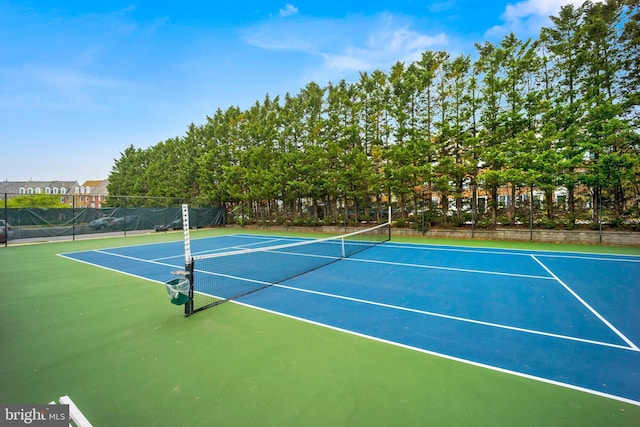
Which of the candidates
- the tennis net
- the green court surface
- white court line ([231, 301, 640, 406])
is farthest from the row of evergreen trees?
the green court surface

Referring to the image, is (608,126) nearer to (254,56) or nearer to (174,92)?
(254,56)

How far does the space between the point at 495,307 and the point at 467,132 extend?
47.1 feet

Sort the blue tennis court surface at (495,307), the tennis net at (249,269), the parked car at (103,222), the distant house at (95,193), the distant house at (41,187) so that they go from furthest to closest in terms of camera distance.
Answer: the distant house at (95,193)
the distant house at (41,187)
the parked car at (103,222)
the tennis net at (249,269)
the blue tennis court surface at (495,307)

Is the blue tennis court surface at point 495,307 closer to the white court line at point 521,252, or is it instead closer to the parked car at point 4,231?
the white court line at point 521,252

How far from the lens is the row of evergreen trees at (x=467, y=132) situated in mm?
13445

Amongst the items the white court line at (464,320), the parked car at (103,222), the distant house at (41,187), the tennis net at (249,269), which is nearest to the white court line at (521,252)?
the tennis net at (249,269)

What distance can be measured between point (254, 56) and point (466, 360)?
17.3 m

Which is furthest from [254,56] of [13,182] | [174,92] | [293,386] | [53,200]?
[13,182]

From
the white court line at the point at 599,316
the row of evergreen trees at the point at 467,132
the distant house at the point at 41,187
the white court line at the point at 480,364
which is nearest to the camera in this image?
the white court line at the point at 480,364
